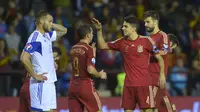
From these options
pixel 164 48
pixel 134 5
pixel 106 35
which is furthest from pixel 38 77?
pixel 134 5

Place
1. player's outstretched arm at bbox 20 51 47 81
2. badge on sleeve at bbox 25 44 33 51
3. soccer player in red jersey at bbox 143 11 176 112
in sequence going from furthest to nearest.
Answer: soccer player in red jersey at bbox 143 11 176 112
badge on sleeve at bbox 25 44 33 51
player's outstretched arm at bbox 20 51 47 81

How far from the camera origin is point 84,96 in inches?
514

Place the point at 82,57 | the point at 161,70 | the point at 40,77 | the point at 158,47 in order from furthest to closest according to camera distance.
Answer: the point at 158,47
the point at 161,70
the point at 82,57
the point at 40,77

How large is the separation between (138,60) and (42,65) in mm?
1894

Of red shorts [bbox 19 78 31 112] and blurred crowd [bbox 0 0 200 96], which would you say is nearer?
red shorts [bbox 19 78 31 112]

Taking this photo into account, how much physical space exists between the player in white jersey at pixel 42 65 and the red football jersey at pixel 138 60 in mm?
1560

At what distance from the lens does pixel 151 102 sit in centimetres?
1309

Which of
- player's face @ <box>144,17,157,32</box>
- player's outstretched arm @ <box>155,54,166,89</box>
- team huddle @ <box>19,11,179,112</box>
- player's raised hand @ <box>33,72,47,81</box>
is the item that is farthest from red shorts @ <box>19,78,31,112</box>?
player's face @ <box>144,17,157,32</box>

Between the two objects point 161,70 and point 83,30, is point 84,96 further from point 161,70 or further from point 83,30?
point 161,70

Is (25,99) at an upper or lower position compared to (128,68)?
lower

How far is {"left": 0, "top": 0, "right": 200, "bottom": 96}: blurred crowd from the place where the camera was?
18.5 m

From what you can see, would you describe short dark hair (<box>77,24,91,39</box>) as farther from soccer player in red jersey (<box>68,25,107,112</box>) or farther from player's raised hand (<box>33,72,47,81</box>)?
player's raised hand (<box>33,72,47,81</box>)

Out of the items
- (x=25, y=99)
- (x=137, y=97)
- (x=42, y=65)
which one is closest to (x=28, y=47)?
(x=42, y=65)

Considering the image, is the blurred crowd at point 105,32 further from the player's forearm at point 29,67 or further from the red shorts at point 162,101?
the player's forearm at point 29,67
